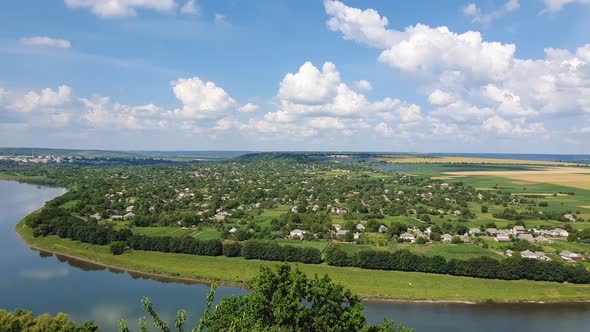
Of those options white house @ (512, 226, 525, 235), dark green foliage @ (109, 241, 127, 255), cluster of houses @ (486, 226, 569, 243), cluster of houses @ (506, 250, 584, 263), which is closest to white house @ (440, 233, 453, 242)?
cluster of houses @ (486, 226, 569, 243)

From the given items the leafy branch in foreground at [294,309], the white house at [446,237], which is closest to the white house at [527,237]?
the white house at [446,237]

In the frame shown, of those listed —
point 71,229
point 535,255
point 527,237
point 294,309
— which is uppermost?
point 294,309

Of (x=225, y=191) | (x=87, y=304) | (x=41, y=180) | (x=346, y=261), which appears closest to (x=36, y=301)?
(x=87, y=304)

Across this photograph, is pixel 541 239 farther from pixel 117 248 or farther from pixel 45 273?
pixel 45 273

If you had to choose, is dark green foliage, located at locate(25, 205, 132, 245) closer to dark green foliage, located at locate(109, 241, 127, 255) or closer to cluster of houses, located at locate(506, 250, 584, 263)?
dark green foliage, located at locate(109, 241, 127, 255)

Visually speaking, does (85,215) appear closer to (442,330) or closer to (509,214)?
(442,330)

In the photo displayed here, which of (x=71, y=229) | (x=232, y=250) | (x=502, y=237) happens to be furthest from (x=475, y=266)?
(x=71, y=229)
